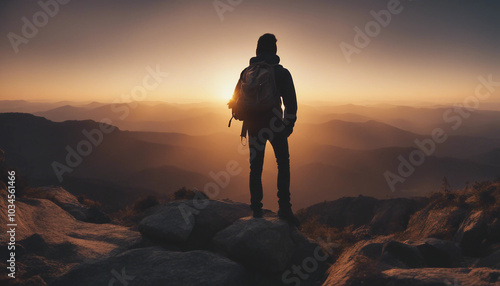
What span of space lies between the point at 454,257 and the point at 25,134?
106m

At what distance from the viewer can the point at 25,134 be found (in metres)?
77.8

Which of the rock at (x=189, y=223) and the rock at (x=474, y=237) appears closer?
the rock at (x=474, y=237)

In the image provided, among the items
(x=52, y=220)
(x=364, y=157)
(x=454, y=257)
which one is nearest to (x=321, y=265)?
(x=454, y=257)

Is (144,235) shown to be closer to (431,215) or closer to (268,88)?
(268,88)

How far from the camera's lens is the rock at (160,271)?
115 inches

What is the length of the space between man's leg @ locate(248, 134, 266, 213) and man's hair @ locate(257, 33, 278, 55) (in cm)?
153

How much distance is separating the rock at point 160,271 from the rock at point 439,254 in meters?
2.49

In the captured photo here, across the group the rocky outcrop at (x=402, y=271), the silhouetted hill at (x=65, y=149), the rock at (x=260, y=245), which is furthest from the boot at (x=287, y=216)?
the silhouetted hill at (x=65, y=149)

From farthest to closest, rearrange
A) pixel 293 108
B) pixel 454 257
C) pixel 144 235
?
pixel 144 235
pixel 293 108
pixel 454 257

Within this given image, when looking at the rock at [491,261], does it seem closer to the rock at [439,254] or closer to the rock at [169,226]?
the rock at [439,254]

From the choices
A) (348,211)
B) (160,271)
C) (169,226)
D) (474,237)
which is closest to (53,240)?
(169,226)

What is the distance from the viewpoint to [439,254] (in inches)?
130

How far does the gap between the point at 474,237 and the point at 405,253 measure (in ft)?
5.19

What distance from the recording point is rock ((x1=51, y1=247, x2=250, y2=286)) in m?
2.92
